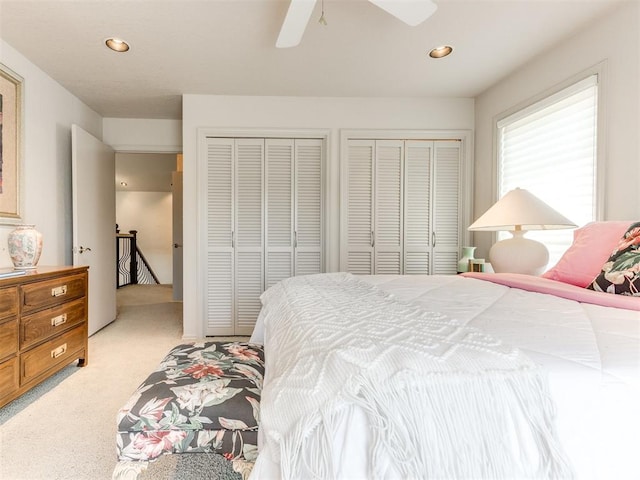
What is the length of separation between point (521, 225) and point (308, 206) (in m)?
1.95

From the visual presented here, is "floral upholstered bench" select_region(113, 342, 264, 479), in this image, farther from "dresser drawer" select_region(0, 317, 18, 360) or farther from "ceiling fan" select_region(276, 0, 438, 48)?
"ceiling fan" select_region(276, 0, 438, 48)

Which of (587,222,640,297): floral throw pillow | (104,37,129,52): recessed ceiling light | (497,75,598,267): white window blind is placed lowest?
(587,222,640,297): floral throw pillow

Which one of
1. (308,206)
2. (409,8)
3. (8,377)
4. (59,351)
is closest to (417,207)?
(308,206)

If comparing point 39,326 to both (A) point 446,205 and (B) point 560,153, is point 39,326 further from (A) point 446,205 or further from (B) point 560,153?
(B) point 560,153

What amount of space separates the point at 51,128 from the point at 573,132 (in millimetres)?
4206

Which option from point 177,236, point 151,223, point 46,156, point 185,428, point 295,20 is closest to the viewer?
point 185,428

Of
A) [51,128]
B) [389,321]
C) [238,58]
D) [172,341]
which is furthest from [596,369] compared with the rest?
[51,128]

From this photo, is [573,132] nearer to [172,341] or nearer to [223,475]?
[223,475]

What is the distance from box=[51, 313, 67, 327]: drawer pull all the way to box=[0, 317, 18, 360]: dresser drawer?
12.4 inches

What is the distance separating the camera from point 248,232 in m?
3.32

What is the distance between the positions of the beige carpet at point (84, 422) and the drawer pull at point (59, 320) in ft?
1.38

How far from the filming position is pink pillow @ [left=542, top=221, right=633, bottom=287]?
1.47m

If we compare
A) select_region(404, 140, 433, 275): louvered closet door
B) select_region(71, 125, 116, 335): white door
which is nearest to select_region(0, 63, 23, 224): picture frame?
select_region(71, 125, 116, 335): white door

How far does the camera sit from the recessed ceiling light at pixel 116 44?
2.24 metres
